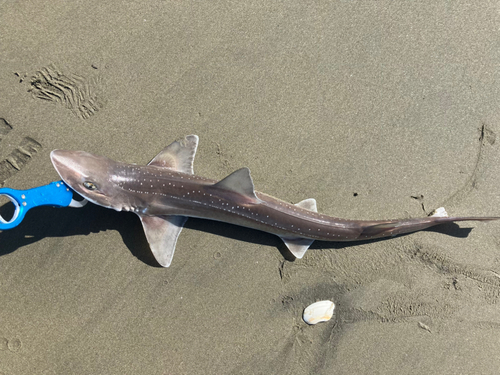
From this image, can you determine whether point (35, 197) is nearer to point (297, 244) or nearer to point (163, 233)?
point (163, 233)

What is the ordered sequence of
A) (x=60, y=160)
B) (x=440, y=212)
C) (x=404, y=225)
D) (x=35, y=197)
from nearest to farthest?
1. (x=60, y=160)
2. (x=35, y=197)
3. (x=404, y=225)
4. (x=440, y=212)

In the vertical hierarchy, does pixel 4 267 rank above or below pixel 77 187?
below

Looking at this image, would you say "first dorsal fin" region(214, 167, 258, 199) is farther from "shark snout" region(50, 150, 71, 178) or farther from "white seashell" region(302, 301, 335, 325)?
"white seashell" region(302, 301, 335, 325)

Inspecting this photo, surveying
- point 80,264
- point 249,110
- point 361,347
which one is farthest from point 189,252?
point 361,347

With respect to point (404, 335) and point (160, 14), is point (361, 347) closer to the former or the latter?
point (404, 335)

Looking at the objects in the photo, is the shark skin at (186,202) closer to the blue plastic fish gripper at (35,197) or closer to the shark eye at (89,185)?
the shark eye at (89,185)

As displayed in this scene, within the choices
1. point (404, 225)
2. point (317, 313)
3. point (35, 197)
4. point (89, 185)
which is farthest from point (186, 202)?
point (404, 225)
